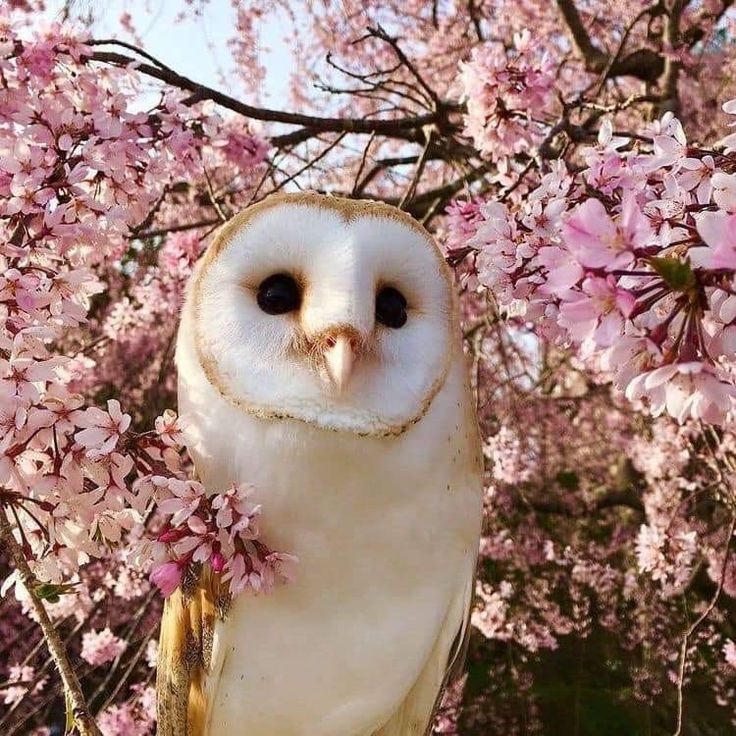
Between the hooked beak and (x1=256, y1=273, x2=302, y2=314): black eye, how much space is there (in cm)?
9

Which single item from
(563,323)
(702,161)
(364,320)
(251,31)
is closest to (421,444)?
(364,320)

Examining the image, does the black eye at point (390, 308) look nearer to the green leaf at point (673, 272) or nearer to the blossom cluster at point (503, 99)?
the green leaf at point (673, 272)

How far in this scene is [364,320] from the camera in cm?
81

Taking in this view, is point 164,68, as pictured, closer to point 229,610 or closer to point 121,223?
point 121,223

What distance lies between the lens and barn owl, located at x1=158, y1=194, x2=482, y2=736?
84 centimetres

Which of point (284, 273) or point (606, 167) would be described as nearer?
point (284, 273)

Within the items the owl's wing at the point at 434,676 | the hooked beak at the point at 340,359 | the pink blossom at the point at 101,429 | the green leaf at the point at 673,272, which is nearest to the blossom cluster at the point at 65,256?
the pink blossom at the point at 101,429

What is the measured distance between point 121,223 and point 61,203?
0.32 feet

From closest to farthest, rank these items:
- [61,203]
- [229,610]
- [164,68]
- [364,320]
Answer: [364,320]
[229,610]
[61,203]
[164,68]

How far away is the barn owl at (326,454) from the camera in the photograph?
839 mm

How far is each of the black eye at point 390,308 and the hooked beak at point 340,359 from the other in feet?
0.34

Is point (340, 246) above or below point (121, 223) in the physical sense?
below

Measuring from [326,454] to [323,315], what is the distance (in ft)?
0.54

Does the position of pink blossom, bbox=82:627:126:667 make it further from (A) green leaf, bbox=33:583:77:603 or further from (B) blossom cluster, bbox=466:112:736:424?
(B) blossom cluster, bbox=466:112:736:424
